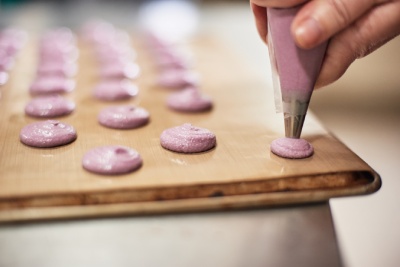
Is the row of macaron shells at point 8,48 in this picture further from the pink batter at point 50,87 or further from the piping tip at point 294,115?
the piping tip at point 294,115

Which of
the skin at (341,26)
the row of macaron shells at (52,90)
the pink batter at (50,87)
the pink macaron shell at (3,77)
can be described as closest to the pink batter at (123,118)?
the row of macaron shells at (52,90)

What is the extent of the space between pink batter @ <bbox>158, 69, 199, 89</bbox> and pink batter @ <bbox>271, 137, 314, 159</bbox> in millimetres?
740

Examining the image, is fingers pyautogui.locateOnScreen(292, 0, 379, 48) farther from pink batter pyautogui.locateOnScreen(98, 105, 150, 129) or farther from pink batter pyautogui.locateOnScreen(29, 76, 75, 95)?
pink batter pyautogui.locateOnScreen(29, 76, 75, 95)

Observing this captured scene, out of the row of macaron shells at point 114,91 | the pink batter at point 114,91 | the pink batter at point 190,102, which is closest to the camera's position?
the row of macaron shells at point 114,91

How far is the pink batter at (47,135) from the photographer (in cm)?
119

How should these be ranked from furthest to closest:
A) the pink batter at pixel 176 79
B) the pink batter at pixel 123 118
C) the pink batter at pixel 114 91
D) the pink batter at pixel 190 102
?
the pink batter at pixel 176 79 < the pink batter at pixel 114 91 < the pink batter at pixel 190 102 < the pink batter at pixel 123 118

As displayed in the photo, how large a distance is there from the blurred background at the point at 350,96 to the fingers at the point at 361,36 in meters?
0.50

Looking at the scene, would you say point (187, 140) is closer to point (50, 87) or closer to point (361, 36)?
point (361, 36)

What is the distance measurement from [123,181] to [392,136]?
5.20ft

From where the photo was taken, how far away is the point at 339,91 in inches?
111

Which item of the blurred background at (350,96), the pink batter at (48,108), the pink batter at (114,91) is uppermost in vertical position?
the pink batter at (48,108)

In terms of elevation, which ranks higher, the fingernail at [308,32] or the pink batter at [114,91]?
the fingernail at [308,32]

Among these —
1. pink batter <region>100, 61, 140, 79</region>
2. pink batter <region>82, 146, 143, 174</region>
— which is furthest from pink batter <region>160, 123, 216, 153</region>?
pink batter <region>100, 61, 140, 79</region>

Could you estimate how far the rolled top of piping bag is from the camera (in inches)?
38.7
